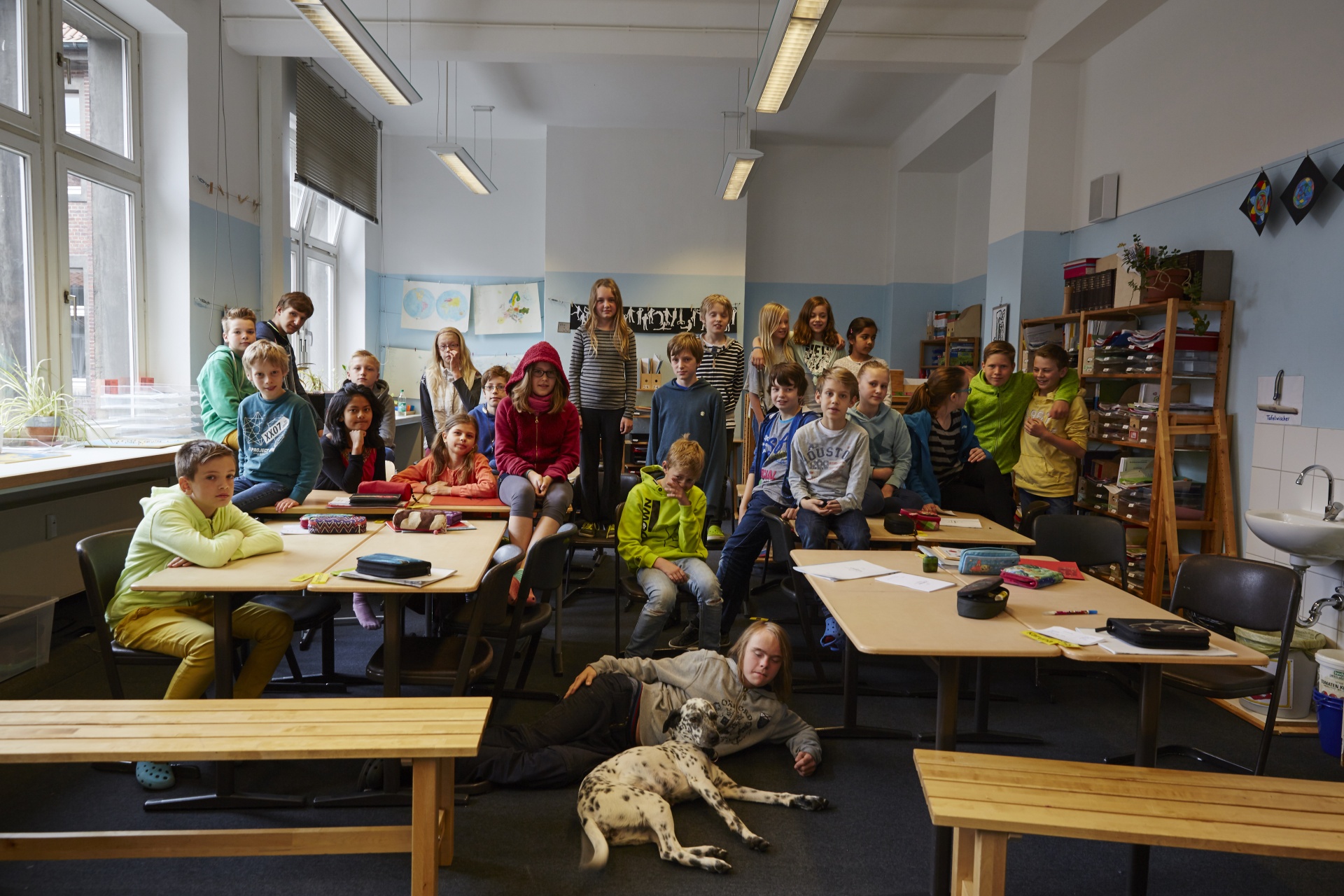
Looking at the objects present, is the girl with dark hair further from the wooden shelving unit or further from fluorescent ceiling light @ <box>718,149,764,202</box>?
fluorescent ceiling light @ <box>718,149,764,202</box>

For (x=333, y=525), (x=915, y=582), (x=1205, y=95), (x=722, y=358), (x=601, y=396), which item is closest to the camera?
(x=915, y=582)

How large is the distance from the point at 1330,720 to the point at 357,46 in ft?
18.1

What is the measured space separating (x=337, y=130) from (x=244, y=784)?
6706 mm

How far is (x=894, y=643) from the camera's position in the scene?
2.08m

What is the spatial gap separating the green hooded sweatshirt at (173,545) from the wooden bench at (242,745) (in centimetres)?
59

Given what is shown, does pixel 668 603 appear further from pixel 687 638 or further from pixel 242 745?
pixel 242 745

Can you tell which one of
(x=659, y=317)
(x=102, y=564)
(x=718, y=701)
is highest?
(x=659, y=317)

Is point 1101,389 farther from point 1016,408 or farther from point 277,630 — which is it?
point 277,630

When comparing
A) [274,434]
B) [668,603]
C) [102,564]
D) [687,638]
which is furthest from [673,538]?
[102,564]

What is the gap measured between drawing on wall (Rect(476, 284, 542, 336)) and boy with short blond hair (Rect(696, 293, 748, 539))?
4139 mm

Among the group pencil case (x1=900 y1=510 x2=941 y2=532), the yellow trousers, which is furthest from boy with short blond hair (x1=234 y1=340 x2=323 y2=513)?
pencil case (x1=900 y1=510 x2=941 y2=532)

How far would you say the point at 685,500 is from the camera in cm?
Answer: 375

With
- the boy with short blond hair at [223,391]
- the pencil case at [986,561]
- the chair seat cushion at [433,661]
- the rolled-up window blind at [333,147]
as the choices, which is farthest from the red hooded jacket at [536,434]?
the rolled-up window blind at [333,147]

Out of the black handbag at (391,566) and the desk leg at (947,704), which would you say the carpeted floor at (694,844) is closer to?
the desk leg at (947,704)
